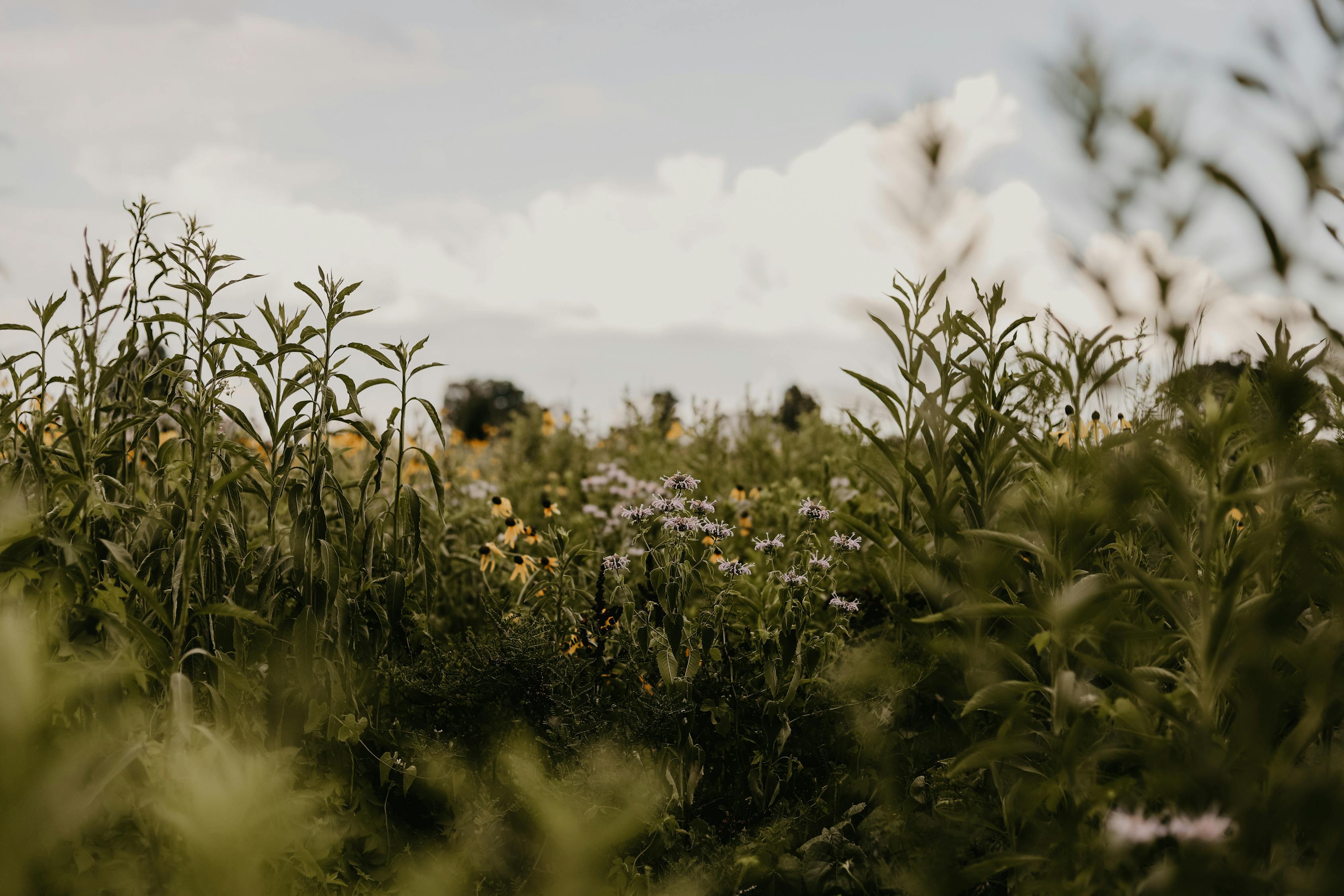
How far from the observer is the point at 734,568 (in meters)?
2.44

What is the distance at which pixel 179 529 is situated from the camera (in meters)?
2.18

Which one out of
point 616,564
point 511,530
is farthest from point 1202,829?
point 511,530

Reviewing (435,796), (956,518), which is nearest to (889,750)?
(956,518)

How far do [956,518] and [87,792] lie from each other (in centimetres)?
185

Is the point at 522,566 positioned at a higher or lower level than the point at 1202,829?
higher

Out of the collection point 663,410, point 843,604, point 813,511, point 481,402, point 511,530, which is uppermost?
point 481,402

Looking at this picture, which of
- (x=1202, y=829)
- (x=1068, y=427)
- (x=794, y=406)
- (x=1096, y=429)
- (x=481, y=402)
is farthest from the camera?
(x=481, y=402)

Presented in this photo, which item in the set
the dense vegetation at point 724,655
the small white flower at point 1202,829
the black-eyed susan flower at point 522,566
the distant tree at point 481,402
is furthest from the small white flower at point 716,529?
the distant tree at point 481,402

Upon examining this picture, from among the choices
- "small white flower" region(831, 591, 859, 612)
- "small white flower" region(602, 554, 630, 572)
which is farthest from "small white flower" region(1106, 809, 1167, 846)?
"small white flower" region(602, 554, 630, 572)

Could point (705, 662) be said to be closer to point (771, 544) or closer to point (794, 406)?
point (771, 544)

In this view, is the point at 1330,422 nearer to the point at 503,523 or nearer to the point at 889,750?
the point at 889,750

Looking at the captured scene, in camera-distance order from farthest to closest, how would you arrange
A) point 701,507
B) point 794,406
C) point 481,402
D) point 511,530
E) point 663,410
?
point 481,402 → point 794,406 → point 663,410 → point 511,530 → point 701,507

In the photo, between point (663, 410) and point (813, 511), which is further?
point (663, 410)

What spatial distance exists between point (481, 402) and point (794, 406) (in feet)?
21.8
